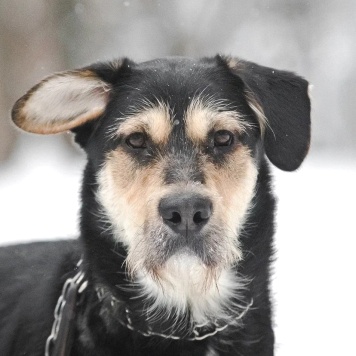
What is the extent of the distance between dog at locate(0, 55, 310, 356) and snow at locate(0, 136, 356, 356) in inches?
18.4

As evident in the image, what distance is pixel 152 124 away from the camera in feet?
14.5

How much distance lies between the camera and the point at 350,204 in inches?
380

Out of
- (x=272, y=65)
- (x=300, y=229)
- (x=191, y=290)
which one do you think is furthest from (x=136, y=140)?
(x=272, y=65)

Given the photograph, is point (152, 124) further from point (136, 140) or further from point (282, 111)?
point (282, 111)

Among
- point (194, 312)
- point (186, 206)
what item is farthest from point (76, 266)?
point (186, 206)

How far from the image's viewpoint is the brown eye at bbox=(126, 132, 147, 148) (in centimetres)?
448

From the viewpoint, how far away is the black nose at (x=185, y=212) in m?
4.05

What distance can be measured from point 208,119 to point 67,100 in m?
0.73

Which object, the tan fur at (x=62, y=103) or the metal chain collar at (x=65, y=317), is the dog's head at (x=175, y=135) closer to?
the tan fur at (x=62, y=103)

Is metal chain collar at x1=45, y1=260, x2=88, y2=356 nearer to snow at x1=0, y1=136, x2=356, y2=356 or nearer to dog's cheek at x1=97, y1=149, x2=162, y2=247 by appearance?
dog's cheek at x1=97, y1=149, x2=162, y2=247

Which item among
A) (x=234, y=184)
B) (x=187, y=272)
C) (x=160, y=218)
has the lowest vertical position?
(x=187, y=272)

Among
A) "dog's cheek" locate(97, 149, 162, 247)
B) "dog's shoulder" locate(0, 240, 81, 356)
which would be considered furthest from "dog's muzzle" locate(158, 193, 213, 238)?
"dog's shoulder" locate(0, 240, 81, 356)

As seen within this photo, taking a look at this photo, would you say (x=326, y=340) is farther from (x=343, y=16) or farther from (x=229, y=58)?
(x=343, y=16)

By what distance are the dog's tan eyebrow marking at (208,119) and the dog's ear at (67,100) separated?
481 mm
